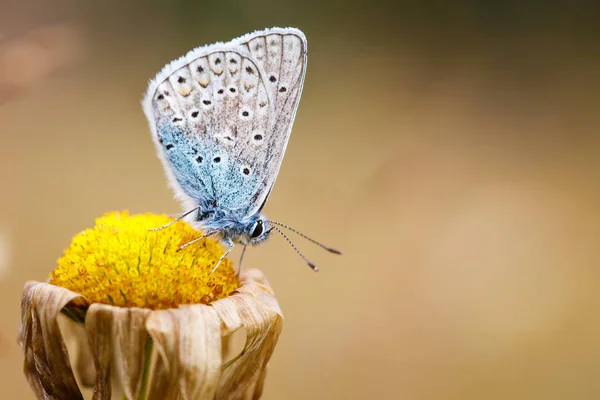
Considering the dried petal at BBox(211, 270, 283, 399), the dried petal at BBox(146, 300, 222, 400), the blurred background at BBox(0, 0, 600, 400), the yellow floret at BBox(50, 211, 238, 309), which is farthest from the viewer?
the blurred background at BBox(0, 0, 600, 400)

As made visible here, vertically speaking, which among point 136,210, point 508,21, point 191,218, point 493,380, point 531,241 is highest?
point 508,21

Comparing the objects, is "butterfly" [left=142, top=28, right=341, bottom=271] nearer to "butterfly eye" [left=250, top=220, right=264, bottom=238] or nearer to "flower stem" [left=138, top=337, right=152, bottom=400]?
"butterfly eye" [left=250, top=220, right=264, bottom=238]

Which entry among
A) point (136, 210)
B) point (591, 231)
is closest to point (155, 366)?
point (136, 210)

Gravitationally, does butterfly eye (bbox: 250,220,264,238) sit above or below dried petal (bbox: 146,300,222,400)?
above

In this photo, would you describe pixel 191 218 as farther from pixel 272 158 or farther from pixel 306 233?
pixel 306 233

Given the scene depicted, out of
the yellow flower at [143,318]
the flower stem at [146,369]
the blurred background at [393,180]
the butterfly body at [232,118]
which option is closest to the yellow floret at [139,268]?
the yellow flower at [143,318]

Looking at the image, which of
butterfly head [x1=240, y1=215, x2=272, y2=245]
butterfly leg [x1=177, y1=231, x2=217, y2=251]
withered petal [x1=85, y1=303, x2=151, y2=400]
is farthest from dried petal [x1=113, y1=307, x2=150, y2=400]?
butterfly head [x1=240, y1=215, x2=272, y2=245]
